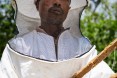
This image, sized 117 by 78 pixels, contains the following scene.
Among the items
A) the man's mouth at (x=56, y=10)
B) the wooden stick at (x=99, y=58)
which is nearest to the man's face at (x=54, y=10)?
the man's mouth at (x=56, y=10)

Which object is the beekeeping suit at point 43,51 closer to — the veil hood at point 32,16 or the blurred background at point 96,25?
the veil hood at point 32,16

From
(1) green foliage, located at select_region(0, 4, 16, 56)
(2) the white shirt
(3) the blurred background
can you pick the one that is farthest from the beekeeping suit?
(1) green foliage, located at select_region(0, 4, 16, 56)

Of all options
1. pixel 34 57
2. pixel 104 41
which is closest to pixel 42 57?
pixel 34 57

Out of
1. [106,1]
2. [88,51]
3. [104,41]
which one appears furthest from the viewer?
[106,1]

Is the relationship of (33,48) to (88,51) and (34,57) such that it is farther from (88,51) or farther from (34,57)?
(88,51)

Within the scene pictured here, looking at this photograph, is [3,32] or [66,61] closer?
[66,61]

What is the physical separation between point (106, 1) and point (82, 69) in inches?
297

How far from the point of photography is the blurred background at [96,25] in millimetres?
6605

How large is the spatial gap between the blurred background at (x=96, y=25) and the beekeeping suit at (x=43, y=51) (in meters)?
1.87

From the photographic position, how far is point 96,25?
686 centimetres

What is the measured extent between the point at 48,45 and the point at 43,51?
0.06m

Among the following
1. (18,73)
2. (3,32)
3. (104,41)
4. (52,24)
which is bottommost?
(3,32)

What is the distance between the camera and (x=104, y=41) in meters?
6.70

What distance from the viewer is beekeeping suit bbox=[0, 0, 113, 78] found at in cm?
233
